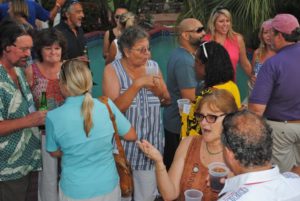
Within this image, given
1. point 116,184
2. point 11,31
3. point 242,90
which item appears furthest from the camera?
point 242,90

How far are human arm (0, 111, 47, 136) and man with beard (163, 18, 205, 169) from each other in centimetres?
131

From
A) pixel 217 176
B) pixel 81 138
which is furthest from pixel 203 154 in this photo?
pixel 81 138

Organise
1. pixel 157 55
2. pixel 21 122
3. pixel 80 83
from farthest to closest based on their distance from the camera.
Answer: pixel 157 55
pixel 21 122
pixel 80 83

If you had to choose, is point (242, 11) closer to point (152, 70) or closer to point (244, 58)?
point (244, 58)

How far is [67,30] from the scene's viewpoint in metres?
5.23

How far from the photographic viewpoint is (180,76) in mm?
3613

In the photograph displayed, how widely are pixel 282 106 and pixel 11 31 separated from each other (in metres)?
2.32

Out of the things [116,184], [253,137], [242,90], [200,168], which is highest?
[253,137]

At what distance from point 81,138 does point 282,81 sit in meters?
1.82

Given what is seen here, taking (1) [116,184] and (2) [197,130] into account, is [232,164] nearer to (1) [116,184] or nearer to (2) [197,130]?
(1) [116,184]

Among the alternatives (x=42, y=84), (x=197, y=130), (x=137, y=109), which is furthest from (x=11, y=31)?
(x=197, y=130)

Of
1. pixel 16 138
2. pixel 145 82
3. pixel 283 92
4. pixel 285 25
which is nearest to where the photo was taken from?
pixel 16 138

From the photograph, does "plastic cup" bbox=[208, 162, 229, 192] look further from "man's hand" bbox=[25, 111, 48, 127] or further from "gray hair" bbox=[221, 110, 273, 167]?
"man's hand" bbox=[25, 111, 48, 127]

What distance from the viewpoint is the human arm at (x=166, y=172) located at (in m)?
2.37
